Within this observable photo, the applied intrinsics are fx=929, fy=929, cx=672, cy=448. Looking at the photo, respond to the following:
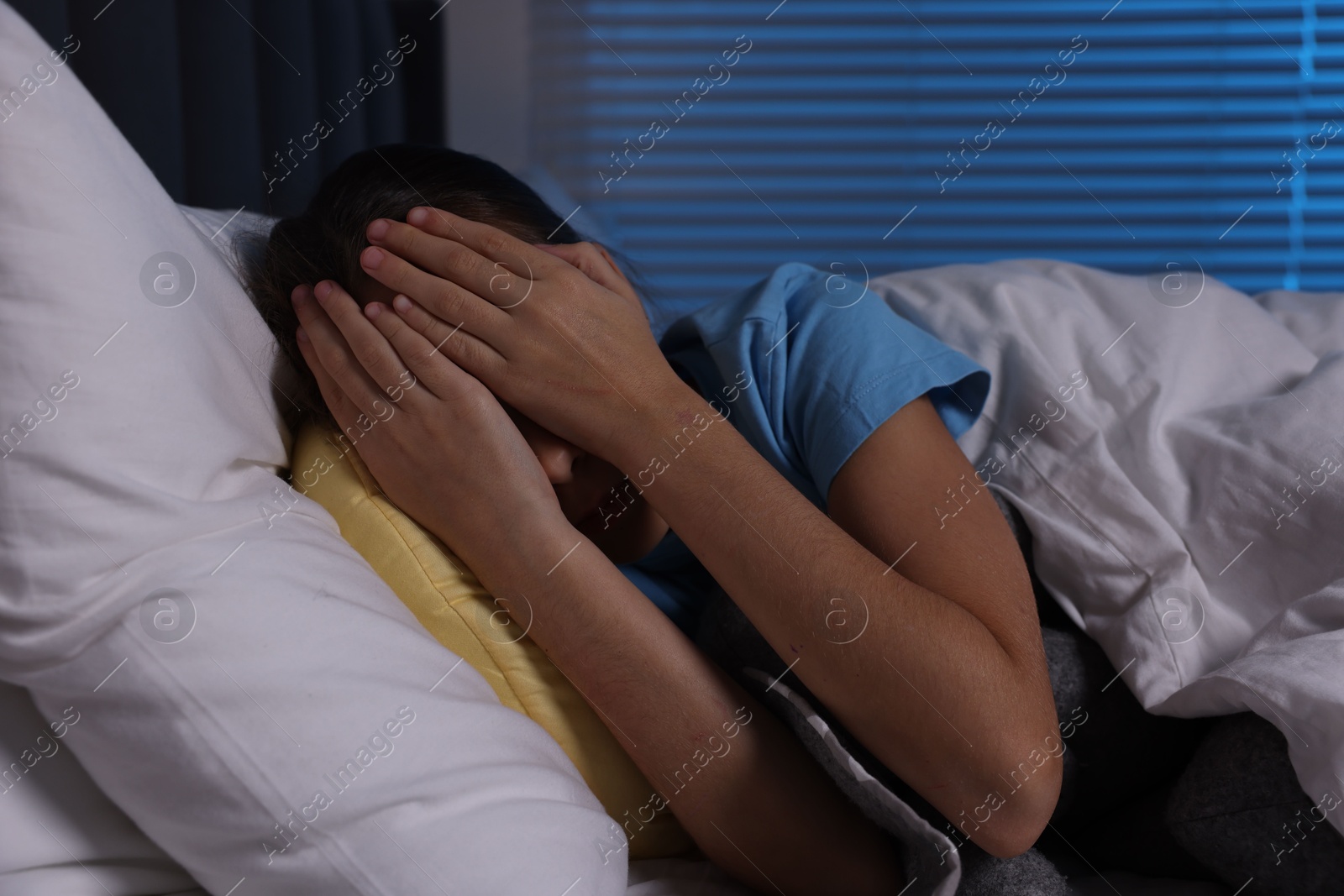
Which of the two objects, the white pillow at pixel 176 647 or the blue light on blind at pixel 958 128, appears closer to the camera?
the white pillow at pixel 176 647

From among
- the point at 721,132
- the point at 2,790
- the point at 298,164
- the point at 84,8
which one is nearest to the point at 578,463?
the point at 2,790

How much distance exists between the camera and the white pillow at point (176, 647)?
0.48 meters

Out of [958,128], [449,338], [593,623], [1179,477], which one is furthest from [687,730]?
[958,128]

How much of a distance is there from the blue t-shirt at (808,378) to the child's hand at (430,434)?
0.19 meters

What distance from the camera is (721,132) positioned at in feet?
6.36

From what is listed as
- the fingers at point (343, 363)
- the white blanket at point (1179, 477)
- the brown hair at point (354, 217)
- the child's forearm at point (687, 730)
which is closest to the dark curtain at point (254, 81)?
the brown hair at point (354, 217)

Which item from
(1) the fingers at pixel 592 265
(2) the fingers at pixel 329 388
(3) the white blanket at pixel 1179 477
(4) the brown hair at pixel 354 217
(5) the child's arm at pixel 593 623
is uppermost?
(4) the brown hair at pixel 354 217

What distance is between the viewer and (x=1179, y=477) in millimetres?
792

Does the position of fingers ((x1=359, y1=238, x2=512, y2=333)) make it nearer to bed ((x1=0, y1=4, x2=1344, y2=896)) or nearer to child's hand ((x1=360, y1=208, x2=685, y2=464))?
child's hand ((x1=360, y1=208, x2=685, y2=464))

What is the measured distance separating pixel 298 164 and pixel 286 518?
1.04 meters

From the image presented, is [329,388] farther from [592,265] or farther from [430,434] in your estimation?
[592,265]

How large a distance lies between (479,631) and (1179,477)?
23.4 inches

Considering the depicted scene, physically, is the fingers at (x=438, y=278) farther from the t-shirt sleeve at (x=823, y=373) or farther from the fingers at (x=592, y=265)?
the t-shirt sleeve at (x=823, y=373)

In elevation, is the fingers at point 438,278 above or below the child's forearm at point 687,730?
above
